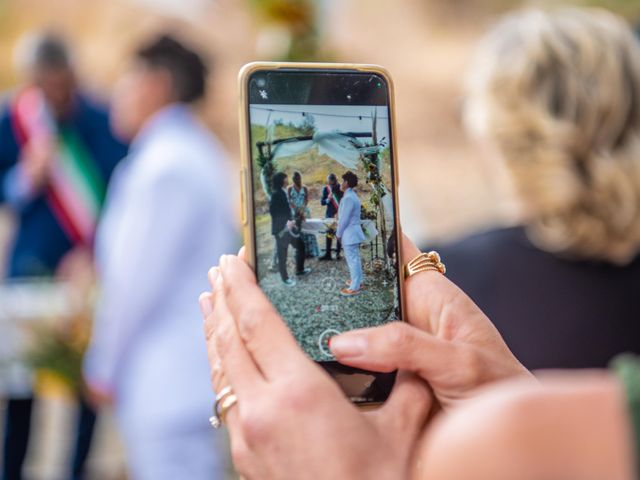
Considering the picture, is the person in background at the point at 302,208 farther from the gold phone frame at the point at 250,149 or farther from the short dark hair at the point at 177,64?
the short dark hair at the point at 177,64

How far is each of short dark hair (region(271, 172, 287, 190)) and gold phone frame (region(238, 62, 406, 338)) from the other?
0.07 feet

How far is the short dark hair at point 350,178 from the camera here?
2.53 ft

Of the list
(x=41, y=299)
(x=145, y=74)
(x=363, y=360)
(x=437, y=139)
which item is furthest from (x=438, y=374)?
(x=437, y=139)

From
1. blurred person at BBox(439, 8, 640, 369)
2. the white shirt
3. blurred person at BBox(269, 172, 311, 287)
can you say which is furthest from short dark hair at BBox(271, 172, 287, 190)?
the white shirt

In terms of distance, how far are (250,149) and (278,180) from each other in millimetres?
37

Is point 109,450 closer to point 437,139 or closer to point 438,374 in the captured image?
point 438,374

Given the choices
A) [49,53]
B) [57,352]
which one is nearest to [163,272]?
[57,352]

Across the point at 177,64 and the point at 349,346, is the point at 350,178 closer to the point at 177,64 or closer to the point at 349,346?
the point at 349,346

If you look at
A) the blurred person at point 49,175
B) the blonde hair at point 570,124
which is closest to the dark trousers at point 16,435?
the blurred person at point 49,175

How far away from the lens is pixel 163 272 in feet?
7.23

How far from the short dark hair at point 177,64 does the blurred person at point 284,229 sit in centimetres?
201

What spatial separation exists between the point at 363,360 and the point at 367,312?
0.09 metres

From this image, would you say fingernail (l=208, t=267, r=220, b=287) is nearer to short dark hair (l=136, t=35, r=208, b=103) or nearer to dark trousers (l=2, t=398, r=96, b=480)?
short dark hair (l=136, t=35, r=208, b=103)

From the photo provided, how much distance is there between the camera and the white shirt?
2.17 meters
